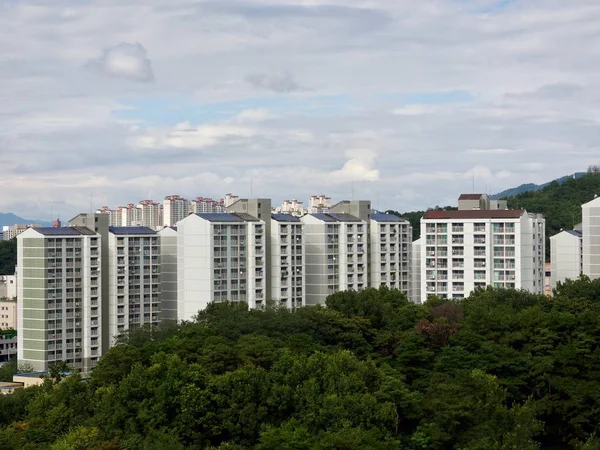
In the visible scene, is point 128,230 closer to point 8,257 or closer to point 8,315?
point 8,315

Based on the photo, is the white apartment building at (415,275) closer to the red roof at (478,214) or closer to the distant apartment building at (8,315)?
the red roof at (478,214)

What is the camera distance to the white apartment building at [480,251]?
39375 millimetres

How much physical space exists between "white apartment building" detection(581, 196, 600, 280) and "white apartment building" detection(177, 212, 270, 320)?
46.5ft

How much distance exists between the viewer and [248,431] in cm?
2184

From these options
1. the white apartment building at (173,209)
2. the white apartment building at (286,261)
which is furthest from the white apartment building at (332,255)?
the white apartment building at (173,209)

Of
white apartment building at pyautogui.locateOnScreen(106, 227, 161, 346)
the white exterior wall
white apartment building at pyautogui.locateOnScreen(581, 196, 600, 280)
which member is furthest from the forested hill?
white apartment building at pyautogui.locateOnScreen(106, 227, 161, 346)

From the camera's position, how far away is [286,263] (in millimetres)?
43156

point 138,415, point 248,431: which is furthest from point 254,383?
point 138,415

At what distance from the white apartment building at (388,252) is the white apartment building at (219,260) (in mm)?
6874

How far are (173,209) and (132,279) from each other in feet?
67.7

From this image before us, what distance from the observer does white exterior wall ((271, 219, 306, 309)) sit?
42.8 meters

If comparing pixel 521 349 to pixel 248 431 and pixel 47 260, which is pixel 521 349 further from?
pixel 47 260

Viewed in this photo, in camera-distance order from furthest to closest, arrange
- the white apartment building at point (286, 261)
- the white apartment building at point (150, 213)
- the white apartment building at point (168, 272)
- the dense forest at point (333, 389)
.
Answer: the white apartment building at point (150, 213) → the white apartment building at point (168, 272) → the white apartment building at point (286, 261) → the dense forest at point (333, 389)

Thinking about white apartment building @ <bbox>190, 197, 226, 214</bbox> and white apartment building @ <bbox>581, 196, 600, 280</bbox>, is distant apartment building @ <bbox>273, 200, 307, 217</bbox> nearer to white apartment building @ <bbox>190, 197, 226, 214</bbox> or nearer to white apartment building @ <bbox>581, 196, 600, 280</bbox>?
white apartment building @ <bbox>190, 197, 226, 214</bbox>
